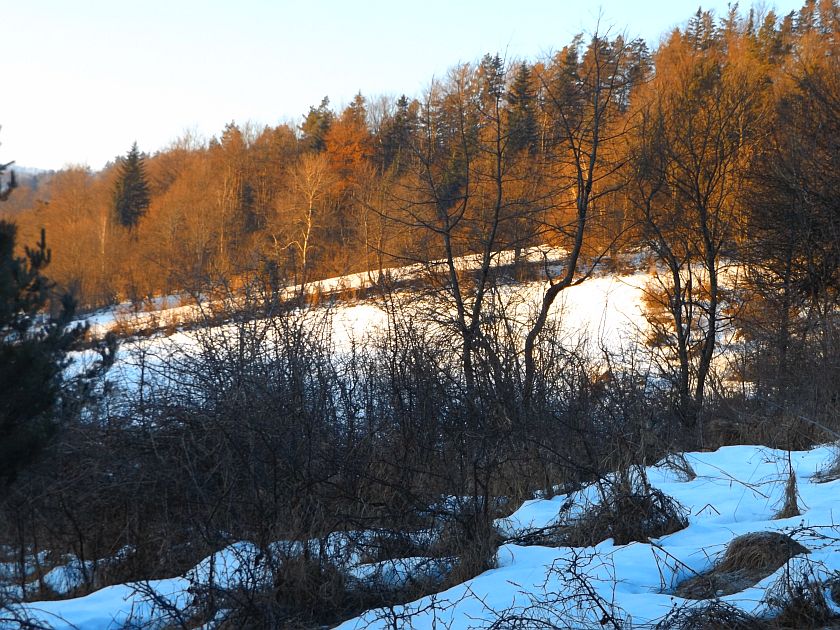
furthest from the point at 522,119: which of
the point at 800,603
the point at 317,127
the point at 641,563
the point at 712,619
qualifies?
the point at 317,127

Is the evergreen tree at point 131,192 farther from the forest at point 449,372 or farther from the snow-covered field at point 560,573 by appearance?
the snow-covered field at point 560,573

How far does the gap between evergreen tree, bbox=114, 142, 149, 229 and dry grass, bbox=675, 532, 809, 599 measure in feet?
152

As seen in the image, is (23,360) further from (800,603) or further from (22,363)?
(800,603)

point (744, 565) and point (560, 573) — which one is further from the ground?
point (560, 573)

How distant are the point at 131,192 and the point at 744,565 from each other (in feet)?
165

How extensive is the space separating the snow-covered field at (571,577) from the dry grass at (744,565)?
0.08 meters

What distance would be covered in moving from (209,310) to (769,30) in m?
41.9

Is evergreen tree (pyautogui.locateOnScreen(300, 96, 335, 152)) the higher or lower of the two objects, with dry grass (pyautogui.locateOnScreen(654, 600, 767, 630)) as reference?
higher

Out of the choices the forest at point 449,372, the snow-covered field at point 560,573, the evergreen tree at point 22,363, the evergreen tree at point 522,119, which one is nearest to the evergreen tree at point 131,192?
the forest at point 449,372

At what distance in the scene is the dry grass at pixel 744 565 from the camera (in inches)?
158

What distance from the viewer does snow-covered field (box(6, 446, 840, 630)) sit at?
12.6 ft

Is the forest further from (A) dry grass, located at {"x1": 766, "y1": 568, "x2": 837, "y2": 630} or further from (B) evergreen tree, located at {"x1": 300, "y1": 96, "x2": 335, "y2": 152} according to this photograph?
(B) evergreen tree, located at {"x1": 300, "y1": 96, "x2": 335, "y2": 152}

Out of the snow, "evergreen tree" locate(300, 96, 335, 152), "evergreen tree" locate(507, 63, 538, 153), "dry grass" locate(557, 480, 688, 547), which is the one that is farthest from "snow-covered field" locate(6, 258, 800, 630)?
"evergreen tree" locate(300, 96, 335, 152)

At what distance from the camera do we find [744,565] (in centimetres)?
420
